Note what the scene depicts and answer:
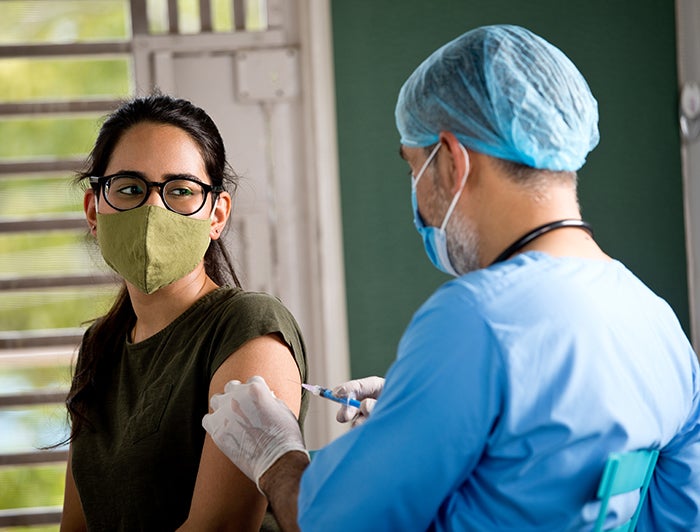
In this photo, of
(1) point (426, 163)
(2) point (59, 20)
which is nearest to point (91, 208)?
(1) point (426, 163)

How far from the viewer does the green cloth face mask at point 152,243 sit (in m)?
1.67

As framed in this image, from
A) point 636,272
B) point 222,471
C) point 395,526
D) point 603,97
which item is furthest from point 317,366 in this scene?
point 395,526

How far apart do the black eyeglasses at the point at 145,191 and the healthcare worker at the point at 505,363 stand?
0.54 metres

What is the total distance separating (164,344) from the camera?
5.58 ft

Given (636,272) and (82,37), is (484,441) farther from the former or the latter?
(82,37)

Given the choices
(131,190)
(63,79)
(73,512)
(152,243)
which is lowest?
(73,512)

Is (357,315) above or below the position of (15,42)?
below

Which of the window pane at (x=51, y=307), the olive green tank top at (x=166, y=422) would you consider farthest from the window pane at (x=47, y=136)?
the olive green tank top at (x=166, y=422)

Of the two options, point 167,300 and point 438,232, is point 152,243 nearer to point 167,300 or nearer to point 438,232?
point 167,300

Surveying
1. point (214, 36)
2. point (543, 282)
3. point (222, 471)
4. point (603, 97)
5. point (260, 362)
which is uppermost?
point (214, 36)

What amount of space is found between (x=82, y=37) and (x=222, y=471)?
214cm

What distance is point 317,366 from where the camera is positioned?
3113mm

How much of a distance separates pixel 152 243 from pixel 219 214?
181mm

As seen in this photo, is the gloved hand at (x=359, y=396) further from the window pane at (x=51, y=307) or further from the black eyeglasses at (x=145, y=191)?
the window pane at (x=51, y=307)
